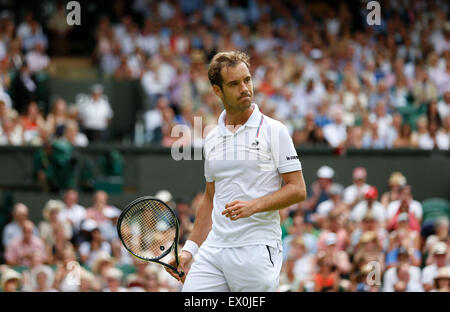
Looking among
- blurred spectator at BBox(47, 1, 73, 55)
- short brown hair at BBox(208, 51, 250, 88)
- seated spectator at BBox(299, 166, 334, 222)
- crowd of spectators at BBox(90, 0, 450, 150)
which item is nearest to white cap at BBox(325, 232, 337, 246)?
seated spectator at BBox(299, 166, 334, 222)

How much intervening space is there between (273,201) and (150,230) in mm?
870

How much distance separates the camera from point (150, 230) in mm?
4965

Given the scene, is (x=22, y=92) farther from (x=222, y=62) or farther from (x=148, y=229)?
(x=222, y=62)

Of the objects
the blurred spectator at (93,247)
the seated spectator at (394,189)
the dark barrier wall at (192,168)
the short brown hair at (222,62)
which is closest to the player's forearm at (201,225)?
the short brown hair at (222,62)

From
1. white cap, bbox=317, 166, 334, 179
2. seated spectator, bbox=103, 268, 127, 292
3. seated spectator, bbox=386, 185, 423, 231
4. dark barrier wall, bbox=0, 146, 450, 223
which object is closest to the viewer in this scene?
seated spectator, bbox=103, 268, 127, 292

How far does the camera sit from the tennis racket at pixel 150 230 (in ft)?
15.7

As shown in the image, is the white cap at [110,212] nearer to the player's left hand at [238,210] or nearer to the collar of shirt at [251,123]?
the collar of shirt at [251,123]

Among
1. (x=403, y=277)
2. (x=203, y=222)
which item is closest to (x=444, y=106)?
(x=403, y=277)

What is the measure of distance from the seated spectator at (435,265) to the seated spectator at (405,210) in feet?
5.10

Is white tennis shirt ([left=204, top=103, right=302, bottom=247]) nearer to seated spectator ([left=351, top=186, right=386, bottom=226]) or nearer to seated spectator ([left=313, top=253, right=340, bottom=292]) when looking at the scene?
seated spectator ([left=313, top=253, right=340, bottom=292])

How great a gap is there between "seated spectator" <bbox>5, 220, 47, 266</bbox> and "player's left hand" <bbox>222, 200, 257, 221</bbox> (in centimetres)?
608

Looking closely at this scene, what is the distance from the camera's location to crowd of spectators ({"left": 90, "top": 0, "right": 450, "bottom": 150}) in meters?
12.9

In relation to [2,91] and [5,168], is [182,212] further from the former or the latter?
[2,91]
